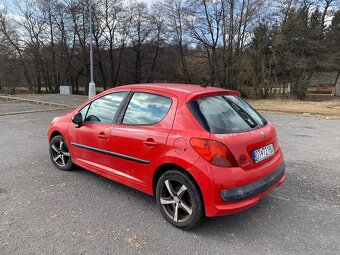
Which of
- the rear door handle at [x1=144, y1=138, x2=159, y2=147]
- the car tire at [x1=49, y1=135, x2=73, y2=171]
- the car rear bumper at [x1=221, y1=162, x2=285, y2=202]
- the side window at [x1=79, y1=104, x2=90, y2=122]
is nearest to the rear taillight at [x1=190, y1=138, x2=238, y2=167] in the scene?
the car rear bumper at [x1=221, y1=162, x2=285, y2=202]

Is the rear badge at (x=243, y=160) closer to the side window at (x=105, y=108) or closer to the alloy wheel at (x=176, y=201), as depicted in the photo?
the alloy wheel at (x=176, y=201)

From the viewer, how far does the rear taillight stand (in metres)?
2.99

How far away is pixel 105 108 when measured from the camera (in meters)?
4.23

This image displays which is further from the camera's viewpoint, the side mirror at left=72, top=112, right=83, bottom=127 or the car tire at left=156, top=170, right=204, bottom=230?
the side mirror at left=72, top=112, right=83, bottom=127

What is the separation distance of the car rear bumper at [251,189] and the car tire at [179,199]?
29 cm

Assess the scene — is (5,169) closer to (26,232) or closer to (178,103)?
(26,232)

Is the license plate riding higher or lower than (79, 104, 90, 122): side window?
lower

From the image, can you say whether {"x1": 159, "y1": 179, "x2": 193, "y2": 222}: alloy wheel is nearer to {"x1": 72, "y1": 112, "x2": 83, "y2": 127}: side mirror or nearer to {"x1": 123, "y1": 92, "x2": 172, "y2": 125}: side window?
{"x1": 123, "y1": 92, "x2": 172, "y2": 125}: side window

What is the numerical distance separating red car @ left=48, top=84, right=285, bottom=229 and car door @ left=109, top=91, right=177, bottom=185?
0.01 meters

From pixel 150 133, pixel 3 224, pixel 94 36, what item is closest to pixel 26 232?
pixel 3 224

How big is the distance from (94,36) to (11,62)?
1259cm

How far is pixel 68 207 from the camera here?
370 cm

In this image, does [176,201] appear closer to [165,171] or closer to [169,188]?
[169,188]

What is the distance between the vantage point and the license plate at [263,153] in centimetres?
327
